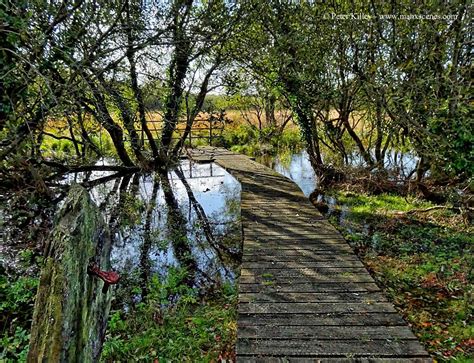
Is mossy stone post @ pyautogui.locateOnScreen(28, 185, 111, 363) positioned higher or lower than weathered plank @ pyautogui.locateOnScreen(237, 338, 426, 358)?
higher

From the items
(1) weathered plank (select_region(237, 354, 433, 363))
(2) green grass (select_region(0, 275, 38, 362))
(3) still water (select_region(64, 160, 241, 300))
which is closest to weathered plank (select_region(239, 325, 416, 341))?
(1) weathered plank (select_region(237, 354, 433, 363))

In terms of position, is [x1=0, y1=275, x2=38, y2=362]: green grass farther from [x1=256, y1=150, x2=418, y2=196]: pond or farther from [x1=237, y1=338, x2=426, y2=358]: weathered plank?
[x1=256, y1=150, x2=418, y2=196]: pond

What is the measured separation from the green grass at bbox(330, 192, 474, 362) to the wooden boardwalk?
0.56 meters

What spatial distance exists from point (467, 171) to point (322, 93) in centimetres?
372

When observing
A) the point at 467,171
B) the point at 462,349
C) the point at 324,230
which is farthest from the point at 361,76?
the point at 462,349

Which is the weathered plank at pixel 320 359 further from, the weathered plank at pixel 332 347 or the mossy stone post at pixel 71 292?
the mossy stone post at pixel 71 292

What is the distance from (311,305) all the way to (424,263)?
2641mm

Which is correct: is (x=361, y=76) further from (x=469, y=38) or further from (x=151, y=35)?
(x=151, y=35)

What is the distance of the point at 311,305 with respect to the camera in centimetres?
348

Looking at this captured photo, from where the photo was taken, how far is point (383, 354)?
2.72 m

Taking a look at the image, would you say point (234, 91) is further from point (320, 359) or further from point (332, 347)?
point (320, 359)

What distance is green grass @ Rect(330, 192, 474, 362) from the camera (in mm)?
3533

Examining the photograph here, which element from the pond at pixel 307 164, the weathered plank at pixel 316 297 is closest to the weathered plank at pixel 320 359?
the weathered plank at pixel 316 297

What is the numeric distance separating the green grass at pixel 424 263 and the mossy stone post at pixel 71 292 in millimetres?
3108
